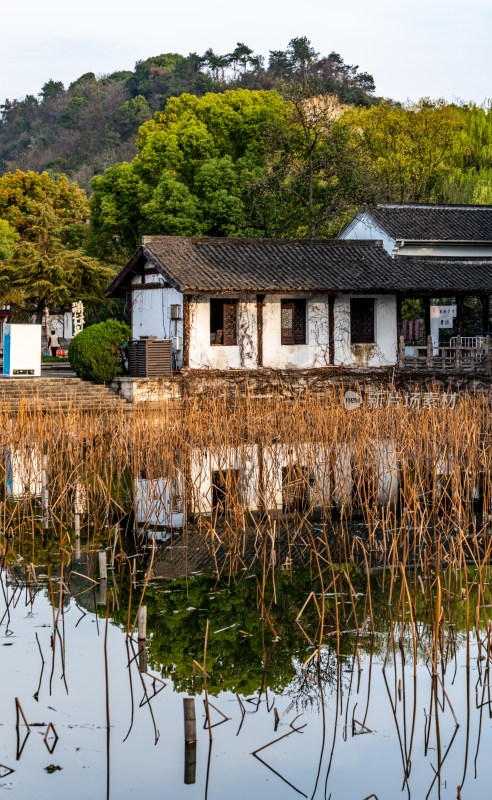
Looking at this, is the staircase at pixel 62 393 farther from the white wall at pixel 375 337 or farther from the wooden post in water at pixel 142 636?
the wooden post in water at pixel 142 636

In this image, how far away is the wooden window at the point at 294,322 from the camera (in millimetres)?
24438

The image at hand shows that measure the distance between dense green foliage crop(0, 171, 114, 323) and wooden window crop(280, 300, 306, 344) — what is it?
918 centimetres

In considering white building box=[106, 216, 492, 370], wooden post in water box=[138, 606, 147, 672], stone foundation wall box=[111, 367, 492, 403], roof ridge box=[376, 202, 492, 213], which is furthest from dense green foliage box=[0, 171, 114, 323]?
wooden post in water box=[138, 606, 147, 672]

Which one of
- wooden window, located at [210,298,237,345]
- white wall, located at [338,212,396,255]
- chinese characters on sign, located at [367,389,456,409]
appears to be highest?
white wall, located at [338,212,396,255]

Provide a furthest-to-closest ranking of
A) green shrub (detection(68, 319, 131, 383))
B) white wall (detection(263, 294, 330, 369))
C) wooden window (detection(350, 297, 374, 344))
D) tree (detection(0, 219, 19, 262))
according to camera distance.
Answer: tree (detection(0, 219, 19, 262))
wooden window (detection(350, 297, 374, 344))
white wall (detection(263, 294, 330, 369))
green shrub (detection(68, 319, 131, 383))

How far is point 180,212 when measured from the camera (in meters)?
31.0

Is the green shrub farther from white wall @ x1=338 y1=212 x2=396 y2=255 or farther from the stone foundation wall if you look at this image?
white wall @ x1=338 y1=212 x2=396 y2=255

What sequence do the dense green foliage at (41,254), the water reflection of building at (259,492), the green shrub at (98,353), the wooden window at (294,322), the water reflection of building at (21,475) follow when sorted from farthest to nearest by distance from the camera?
1. the dense green foliage at (41,254)
2. the wooden window at (294,322)
3. the green shrub at (98,353)
4. the water reflection of building at (21,475)
5. the water reflection of building at (259,492)

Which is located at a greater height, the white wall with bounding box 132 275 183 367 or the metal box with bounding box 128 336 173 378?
the white wall with bounding box 132 275 183 367

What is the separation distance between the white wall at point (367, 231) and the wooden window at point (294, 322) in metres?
3.73

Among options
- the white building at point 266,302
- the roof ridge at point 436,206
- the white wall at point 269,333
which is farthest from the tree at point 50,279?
the roof ridge at point 436,206

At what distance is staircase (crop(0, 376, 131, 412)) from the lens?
1968cm

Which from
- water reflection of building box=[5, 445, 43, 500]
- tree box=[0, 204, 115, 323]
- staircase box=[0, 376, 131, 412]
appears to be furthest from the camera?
tree box=[0, 204, 115, 323]

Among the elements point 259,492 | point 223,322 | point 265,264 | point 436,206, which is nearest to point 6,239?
point 223,322
